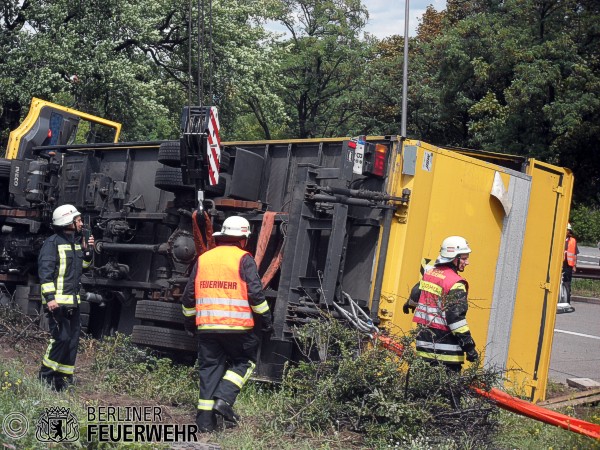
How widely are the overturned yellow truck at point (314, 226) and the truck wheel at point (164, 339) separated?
1cm

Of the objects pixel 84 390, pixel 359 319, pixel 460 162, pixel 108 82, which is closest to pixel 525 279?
pixel 460 162

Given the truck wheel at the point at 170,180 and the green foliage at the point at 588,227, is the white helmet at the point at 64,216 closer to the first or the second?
the truck wheel at the point at 170,180

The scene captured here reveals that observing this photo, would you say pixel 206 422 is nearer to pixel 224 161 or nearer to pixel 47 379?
pixel 47 379

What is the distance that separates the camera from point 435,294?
7082mm

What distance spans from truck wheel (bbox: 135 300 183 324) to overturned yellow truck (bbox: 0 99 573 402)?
1 centimetres

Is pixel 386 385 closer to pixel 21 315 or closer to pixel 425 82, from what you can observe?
pixel 21 315

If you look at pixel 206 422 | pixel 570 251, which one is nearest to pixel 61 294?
pixel 206 422

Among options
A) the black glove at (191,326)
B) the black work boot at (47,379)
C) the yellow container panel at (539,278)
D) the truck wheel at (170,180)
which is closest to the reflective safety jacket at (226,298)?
the black glove at (191,326)

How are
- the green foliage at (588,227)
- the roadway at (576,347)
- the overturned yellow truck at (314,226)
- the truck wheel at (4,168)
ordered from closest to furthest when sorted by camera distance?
the overturned yellow truck at (314,226)
the truck wheel at (4,168)
the roadway at (576,347)
the green foliage at (588,227)

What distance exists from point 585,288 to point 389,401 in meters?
17.7

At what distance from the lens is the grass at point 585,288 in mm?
21875

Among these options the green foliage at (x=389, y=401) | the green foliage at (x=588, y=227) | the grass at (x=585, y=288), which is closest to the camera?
the green foliage at (x=389, y=401)

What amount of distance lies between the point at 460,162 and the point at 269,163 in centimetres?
193

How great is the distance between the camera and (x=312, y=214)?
764 cm
